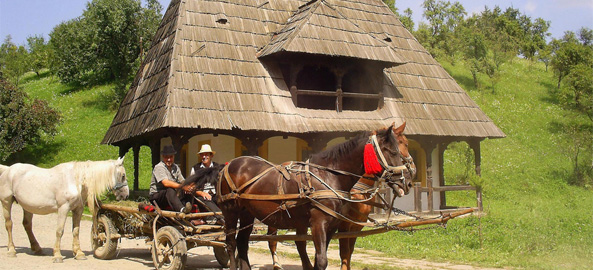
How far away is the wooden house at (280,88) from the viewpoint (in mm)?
→ 13562

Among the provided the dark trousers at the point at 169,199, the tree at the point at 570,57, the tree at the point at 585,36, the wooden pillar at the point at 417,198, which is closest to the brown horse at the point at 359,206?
the dark trousers at the point at 169,199

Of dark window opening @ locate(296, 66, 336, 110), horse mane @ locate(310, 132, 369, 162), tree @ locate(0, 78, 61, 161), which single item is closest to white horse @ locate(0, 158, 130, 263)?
horse mane @ locate(310, 132, 369, 162)

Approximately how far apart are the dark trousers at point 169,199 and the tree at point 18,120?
19339 mm


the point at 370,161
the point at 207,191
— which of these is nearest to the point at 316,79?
the point at 207,191

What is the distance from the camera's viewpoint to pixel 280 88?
1482 centimetres

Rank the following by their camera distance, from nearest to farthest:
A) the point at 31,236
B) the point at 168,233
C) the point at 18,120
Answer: the point at 168,233, the point at 31,236, the point at 18,120

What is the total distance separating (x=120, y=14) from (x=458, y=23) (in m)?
31.8

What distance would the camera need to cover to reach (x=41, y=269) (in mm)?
8312

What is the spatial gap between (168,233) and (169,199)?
60cm

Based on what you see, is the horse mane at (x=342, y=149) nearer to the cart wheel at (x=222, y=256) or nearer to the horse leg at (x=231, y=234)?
the horse leg at (x=231, y=234)

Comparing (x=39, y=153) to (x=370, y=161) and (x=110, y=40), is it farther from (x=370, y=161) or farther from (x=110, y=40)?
(x=370, y=161)

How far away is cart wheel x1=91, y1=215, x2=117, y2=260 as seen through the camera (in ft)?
30.5

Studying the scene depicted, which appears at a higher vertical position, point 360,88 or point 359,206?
point 360,88

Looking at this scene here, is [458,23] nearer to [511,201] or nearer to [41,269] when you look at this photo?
[511,201]
